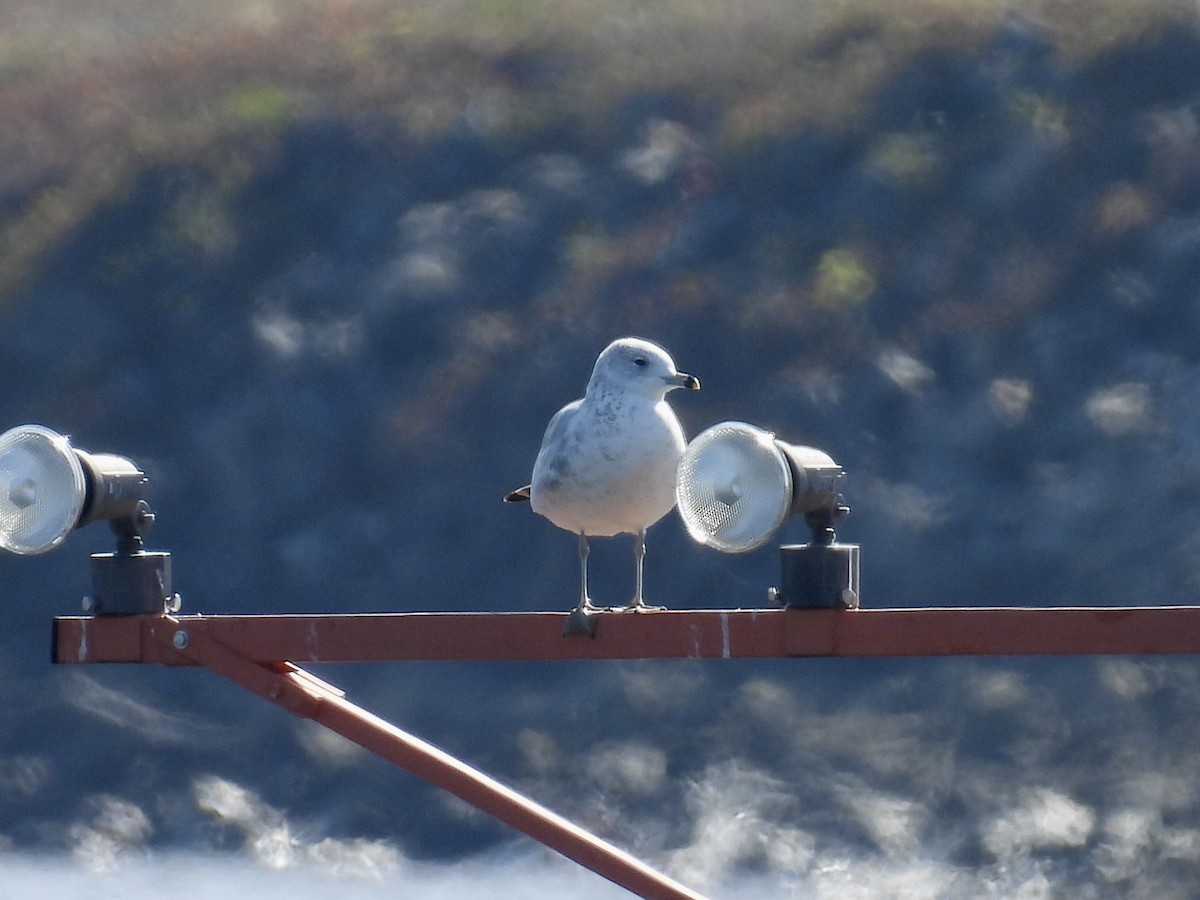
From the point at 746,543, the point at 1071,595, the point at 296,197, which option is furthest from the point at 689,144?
the point at 746,543

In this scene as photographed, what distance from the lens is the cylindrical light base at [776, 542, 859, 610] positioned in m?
3.21

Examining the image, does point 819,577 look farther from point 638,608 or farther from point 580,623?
point 638,608

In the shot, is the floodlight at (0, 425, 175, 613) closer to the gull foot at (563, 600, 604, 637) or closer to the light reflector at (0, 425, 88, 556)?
the light reflector at (0, 425, 88, 556)

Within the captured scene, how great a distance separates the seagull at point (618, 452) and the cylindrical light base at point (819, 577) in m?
0.35

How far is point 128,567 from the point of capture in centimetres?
347

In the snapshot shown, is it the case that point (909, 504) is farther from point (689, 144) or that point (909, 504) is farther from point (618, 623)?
point (618, 623)

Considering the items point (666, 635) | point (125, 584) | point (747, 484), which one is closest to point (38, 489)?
point (125, 584)

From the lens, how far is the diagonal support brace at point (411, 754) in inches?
128

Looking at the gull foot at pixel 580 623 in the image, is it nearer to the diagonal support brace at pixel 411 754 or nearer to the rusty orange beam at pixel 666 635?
the rusty orange beam at pixel 666 635

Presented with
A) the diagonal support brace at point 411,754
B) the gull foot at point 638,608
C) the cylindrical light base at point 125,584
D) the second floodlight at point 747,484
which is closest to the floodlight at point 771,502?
the second floodlight at point 747,484

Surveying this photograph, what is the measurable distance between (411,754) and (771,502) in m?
0.77

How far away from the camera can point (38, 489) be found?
3469mm

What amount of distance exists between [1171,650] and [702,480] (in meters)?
0.82

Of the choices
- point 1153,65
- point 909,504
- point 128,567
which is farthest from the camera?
point 1153,65
